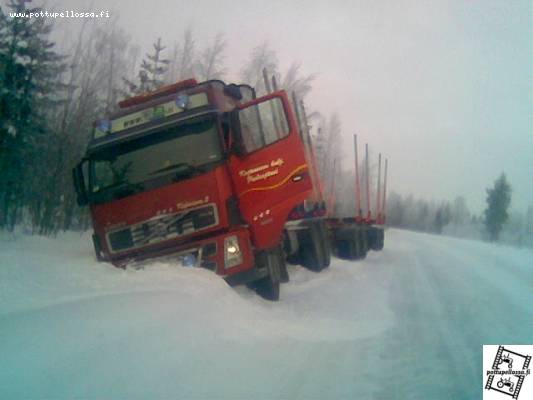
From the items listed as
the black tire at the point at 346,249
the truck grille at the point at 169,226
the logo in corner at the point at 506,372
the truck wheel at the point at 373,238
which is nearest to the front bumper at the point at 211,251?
the truck grille at the point at 169,226

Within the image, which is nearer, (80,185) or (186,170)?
(186,170)

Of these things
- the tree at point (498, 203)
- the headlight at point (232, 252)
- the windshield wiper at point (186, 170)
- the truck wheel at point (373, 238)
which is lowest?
the tree at point (498, 203)

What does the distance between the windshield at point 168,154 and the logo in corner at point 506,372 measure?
459 centimetres

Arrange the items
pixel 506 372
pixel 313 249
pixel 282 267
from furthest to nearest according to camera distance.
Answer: pixel 313 249
pixel 282 267
pixel 506 372

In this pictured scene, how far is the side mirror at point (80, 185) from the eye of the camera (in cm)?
826

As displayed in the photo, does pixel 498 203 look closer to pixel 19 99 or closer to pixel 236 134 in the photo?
pixel 19 99

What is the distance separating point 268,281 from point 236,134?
7.95 ft

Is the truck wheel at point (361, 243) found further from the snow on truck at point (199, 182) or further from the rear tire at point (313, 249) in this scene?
the snow on truck at point (199, 182)

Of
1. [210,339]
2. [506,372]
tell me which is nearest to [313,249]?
[210,339]

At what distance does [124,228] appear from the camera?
25.4 ft

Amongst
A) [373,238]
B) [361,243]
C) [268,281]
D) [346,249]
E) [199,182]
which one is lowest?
[373,238]

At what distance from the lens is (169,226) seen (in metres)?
7.45

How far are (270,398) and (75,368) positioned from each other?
1.47m

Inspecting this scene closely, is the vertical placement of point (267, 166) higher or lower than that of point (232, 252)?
higher
